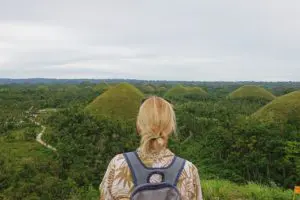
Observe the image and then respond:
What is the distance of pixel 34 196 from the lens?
13.7 metres

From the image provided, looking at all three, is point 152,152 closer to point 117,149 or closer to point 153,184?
point 153,184

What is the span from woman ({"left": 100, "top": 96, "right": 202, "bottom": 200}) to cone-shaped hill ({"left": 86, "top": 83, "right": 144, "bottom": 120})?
24676 mm

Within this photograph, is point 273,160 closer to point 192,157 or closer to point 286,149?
point 286,149

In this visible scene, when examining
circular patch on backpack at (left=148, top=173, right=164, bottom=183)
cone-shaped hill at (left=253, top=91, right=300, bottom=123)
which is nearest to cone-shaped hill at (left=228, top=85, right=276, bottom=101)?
cone-shaped hill at (left=253, top=91, right=300, bottom=123)

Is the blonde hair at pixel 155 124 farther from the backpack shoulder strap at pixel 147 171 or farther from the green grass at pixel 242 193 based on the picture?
the green grass at pixel 242 193

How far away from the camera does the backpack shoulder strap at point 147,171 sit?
1.68 meters

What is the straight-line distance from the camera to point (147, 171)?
5.53 ft

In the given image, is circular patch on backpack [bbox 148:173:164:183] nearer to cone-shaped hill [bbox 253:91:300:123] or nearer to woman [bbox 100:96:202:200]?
woman [bbox 100:96:202:200]

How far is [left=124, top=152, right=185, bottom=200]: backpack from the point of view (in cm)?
159

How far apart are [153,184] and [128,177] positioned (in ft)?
0.52

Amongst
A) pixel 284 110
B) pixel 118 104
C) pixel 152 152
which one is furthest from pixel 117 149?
Answer: pixel 152 152

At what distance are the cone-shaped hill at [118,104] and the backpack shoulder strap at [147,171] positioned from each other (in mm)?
24707

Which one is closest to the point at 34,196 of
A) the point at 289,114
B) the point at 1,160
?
the point at 1,160

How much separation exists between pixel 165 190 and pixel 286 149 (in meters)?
15.9
